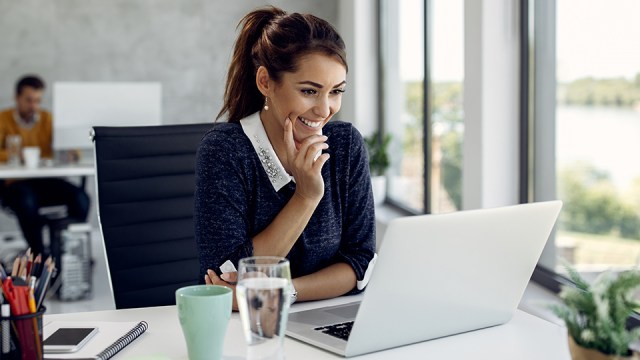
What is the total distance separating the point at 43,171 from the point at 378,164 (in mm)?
1889

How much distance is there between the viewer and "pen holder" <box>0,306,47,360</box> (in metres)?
0.96

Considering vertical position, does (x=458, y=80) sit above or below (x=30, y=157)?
above

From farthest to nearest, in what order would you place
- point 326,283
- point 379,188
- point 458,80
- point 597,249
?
point 379,188
point 458,80
point 597,249
point 326,283

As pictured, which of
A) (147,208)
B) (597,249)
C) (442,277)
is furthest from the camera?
(597,249)

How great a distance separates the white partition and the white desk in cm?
273

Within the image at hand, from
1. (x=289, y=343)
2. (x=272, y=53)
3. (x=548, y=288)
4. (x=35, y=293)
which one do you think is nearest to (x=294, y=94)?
(x=272, y=53)

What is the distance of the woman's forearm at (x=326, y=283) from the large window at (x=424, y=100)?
189 cm

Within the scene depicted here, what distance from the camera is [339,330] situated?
1184 millimetres

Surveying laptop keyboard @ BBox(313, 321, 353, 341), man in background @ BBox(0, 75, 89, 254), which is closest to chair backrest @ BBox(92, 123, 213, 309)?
laptop keyboard @ BBox(313, 321, 353, 341)

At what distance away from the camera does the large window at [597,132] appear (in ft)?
7.43

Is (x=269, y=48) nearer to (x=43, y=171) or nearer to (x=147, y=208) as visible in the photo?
(x=147, y=208)

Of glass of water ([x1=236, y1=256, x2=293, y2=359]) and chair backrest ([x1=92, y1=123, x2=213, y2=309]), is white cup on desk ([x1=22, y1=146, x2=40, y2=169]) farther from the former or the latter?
glass of water ([x1=236, y1=256, x2=293, y2=359])

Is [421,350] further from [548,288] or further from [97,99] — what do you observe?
[97,99]

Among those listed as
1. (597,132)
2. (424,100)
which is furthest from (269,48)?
(424,100)
